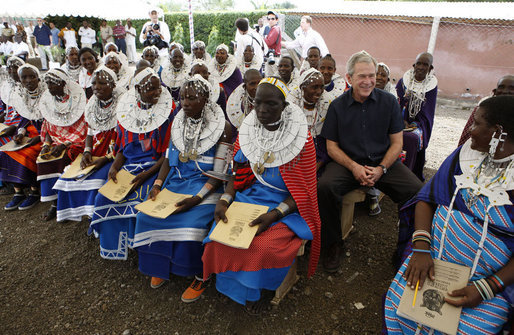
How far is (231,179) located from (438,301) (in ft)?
5.17

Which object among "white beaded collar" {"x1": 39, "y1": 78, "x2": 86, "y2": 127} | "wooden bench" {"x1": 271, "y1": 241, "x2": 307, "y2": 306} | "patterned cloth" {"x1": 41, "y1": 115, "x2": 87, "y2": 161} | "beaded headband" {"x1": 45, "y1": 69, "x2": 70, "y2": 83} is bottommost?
"wooden bench" {"x1": 271, "y1": 241, "x2": 307, "y2": 306}

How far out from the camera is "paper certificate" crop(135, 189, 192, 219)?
91.0 inches

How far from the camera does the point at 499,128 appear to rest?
164 centimetres

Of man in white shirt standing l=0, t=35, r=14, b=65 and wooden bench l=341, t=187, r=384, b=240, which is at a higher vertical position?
man in white shirt standing l=0, t=35, r=14, b=65

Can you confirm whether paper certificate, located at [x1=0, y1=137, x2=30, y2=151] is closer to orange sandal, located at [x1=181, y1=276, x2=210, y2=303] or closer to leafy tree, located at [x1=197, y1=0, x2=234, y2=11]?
orange sandal, located at [x1=181, y1=276, x2=210, y2=303]

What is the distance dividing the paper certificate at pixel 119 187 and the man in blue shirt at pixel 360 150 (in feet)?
5.40

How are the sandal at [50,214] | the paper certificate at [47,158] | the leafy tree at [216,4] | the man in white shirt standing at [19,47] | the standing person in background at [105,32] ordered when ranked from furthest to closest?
the leafy tree at [216,4] < the standing person in background at [105,32] < the man in white shirt standing at [19,47] < the sandal at [50,214] < the paper certificate at [47,158]

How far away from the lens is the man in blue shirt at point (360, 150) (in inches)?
108

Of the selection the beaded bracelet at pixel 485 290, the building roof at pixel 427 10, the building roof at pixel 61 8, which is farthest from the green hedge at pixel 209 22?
the beaded bracelet at pixel 485 290

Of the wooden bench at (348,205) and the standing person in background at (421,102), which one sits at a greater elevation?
the standing person in background at (421,102)

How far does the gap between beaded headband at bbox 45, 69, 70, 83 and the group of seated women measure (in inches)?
0.5

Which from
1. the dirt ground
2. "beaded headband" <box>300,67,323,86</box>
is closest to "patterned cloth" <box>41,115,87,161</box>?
the dirt ground

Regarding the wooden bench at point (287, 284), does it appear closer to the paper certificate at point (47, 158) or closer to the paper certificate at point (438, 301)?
the paper certificate at point (438, 301)

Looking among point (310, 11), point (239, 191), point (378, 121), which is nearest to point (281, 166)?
point (239, 191)
